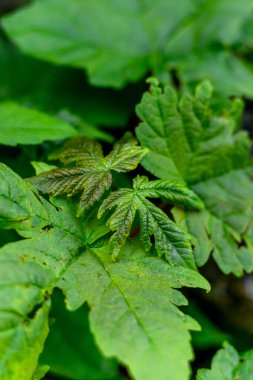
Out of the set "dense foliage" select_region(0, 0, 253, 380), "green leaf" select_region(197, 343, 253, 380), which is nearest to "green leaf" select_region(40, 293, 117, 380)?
"dense foliage" select_region(0, 0, 253, 380)

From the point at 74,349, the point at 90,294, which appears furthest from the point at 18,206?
the point at 74,349

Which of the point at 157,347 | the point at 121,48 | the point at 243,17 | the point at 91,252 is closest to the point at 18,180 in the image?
the point at 91,252

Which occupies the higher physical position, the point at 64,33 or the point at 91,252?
the point at 64,33

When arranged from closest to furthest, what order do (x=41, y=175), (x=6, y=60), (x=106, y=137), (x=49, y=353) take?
(x=41, y=175) → (x=49, y=353) → (x=106, y=137) → (x=6, y=60)

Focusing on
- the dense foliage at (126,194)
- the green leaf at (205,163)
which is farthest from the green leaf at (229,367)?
the green leaf at (205,163)

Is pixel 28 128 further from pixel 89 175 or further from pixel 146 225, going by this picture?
pixel 146 225

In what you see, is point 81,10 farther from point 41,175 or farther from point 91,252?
point 91,252
